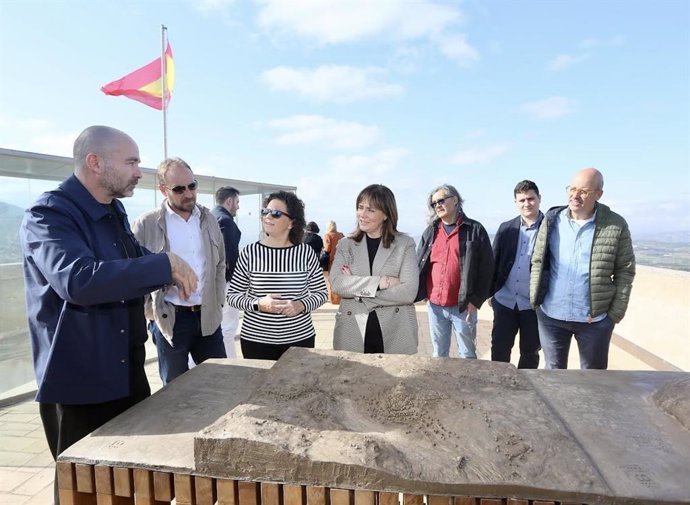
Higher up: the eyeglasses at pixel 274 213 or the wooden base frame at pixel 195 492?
the eyeglasses at pixel 274 213

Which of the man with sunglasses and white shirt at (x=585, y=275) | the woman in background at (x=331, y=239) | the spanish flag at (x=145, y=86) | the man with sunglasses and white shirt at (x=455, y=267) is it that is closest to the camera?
the man with sunglasses and white shirt at (x=585, y=275)

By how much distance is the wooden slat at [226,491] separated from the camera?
4.26ft

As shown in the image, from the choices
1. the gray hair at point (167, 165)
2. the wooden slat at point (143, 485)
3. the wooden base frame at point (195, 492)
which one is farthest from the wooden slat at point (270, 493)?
the gray hair at point (167, 165)

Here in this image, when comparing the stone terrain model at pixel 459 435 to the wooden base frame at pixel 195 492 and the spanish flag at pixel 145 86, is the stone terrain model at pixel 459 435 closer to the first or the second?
the wooden base frame at pixel 195 492

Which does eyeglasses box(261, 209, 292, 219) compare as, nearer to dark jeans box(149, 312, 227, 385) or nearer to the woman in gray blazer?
the woman in gray blazer

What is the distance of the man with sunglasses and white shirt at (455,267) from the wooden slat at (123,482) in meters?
2.45

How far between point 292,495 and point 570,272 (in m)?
2.49

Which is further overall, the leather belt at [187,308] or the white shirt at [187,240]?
the white shirt at [187,240]

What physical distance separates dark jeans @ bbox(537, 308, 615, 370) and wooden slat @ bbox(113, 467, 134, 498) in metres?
2.76

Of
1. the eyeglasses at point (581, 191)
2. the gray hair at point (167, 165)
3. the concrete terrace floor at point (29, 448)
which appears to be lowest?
the concrete terrace floor at point (29, 448)

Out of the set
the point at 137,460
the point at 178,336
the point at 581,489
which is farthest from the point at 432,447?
the point at 178,336

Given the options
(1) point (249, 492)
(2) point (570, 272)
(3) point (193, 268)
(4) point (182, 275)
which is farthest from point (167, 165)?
(2) point (570, 272)

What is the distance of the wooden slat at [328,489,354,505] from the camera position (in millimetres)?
1229

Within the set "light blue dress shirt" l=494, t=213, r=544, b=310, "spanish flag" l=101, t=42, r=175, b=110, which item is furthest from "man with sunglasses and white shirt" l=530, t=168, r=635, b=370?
"spanish flag" l=101, t=42, r=175, b=110
